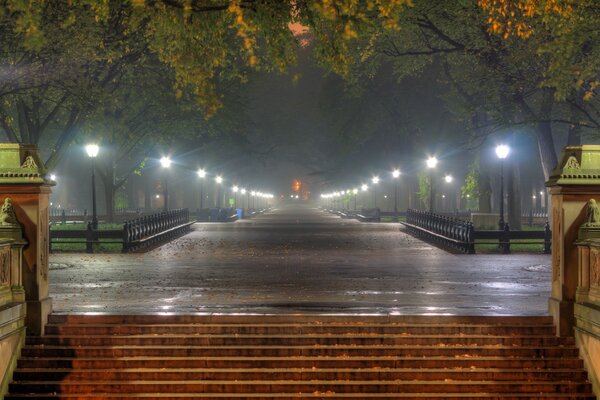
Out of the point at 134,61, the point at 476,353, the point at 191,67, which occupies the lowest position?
the point at 476,353

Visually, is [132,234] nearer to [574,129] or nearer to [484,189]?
[574,129]

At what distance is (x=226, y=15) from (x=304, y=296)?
5.18 m

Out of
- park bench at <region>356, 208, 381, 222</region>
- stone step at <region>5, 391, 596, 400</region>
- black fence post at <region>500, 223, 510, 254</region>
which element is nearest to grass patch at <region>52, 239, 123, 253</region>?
black fence post at <region>500, 223, 510, 254</region>

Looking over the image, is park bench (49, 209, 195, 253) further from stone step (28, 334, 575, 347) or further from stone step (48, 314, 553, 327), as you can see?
stone step (28, 334, 575, 347)

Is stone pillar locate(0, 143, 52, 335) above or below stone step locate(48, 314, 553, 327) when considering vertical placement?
above

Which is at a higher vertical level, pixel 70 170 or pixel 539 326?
pixel 70 170

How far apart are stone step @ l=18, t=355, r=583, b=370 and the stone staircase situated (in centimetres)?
1

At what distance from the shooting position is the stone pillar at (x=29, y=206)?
1192cm

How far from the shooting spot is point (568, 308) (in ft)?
39.0

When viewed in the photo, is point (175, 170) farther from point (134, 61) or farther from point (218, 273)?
point (218, 273)

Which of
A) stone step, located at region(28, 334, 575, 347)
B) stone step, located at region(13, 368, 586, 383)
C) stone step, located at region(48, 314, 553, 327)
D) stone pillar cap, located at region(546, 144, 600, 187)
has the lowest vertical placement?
stone step, located at region(13, 368, 586, 383)

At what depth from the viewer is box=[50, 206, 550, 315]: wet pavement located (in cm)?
1383

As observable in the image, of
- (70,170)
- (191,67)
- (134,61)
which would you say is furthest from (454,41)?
(70,170)

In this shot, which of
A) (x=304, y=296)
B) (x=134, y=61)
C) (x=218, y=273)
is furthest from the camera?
(x=134, y=61)
